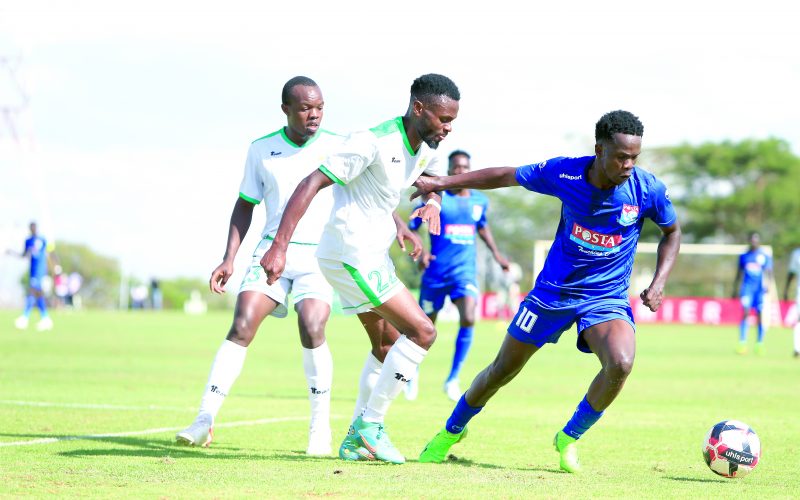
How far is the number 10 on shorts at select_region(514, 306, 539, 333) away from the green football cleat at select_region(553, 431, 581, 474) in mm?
709

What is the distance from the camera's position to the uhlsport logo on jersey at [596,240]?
23.5ft

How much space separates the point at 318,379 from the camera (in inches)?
326

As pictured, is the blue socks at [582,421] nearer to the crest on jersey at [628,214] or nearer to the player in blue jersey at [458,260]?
the crest on jersey at [628,214]

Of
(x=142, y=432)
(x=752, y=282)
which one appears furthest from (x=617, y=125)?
(x=752, y=282)

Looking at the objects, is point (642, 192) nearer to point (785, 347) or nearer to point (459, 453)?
point (459, 453)

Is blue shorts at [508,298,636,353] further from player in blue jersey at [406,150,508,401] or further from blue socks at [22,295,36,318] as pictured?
blue socks at [22,295,36,318]

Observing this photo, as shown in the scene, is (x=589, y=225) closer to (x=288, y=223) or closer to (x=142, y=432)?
(x=288, y=223)

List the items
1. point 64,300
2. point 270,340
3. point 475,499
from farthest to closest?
point 64,300, point 270,340, point 475,499

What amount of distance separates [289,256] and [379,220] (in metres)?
1.28

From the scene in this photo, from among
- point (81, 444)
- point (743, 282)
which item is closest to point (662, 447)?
point (81, 444)

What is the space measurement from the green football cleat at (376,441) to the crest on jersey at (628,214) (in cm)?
208

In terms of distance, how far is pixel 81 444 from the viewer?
26.4 feet

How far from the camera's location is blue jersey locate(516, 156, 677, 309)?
7.12 m

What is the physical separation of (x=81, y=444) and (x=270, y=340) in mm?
21134
